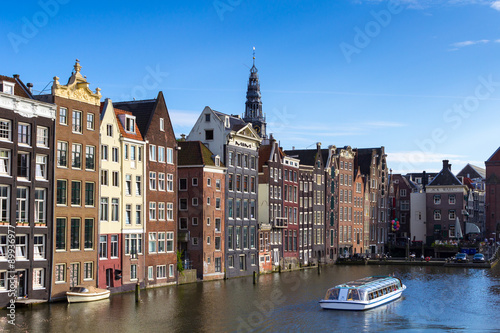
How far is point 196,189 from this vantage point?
3142 inches

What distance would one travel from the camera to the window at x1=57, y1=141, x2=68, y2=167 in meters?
58.4

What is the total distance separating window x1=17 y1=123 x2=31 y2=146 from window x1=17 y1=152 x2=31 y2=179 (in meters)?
0.96

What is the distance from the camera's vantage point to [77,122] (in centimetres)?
6066

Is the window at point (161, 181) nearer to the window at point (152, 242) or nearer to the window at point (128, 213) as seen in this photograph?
the window at point (152, 242)

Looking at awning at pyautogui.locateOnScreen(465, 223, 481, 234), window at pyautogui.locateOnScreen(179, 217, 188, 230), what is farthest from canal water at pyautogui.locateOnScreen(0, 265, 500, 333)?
awning at pyautogui.locateOnScreen(465, 223, 481, 234)

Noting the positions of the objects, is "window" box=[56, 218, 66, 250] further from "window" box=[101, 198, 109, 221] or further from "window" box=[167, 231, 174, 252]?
"window" box=[167, 231, 174, 252]

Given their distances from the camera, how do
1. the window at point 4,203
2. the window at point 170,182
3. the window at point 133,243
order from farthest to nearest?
the window at point 170,182 → the window at point 133,243 → the window at point 4,203

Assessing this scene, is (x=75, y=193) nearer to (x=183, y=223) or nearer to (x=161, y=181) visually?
(x=161, y=181)

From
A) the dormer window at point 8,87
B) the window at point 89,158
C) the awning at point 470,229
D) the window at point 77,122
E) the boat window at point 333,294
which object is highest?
the dormer window at point 8,87

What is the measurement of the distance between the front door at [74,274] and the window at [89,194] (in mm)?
5338

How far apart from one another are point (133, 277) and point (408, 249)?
245 ft

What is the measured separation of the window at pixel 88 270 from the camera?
2376 inches

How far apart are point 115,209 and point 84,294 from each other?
415 inches

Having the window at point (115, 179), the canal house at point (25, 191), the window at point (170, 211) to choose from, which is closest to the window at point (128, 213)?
the window at point (115, 179)
